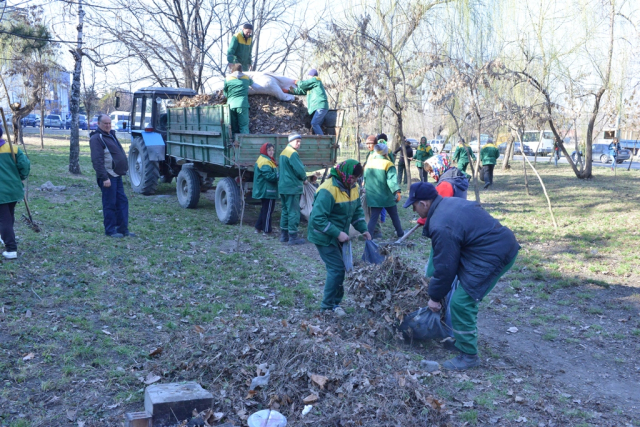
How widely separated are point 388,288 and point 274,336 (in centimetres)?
135

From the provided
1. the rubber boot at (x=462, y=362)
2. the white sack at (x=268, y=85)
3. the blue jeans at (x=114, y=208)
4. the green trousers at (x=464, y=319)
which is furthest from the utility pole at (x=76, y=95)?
the rubber boot at (x=462, y=362)

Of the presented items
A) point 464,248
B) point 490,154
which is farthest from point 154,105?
Result: point 490,154

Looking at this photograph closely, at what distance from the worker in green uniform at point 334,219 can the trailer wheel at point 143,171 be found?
26.3 ft

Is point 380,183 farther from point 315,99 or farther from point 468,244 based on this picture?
point 468,244

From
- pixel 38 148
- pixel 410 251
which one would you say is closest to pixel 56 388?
pixel 410 251

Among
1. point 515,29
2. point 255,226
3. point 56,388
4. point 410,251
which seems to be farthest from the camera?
point 515,29

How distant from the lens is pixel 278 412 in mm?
3381

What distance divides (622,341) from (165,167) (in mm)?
10595

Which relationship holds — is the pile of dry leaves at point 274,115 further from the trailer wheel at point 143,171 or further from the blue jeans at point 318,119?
the trailer wheel at point 143,171

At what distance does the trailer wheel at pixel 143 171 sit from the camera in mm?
12125

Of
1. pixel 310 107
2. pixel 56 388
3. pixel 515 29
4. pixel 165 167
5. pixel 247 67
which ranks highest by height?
pixel 515 29

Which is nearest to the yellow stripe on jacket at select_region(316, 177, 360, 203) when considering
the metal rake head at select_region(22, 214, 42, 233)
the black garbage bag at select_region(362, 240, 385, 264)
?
the black garbage bag at select_region(362, 240, 385, 264)

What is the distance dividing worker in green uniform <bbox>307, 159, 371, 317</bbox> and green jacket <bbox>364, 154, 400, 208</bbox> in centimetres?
317

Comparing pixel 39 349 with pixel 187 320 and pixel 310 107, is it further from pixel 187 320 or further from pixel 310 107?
pixel 310 107
